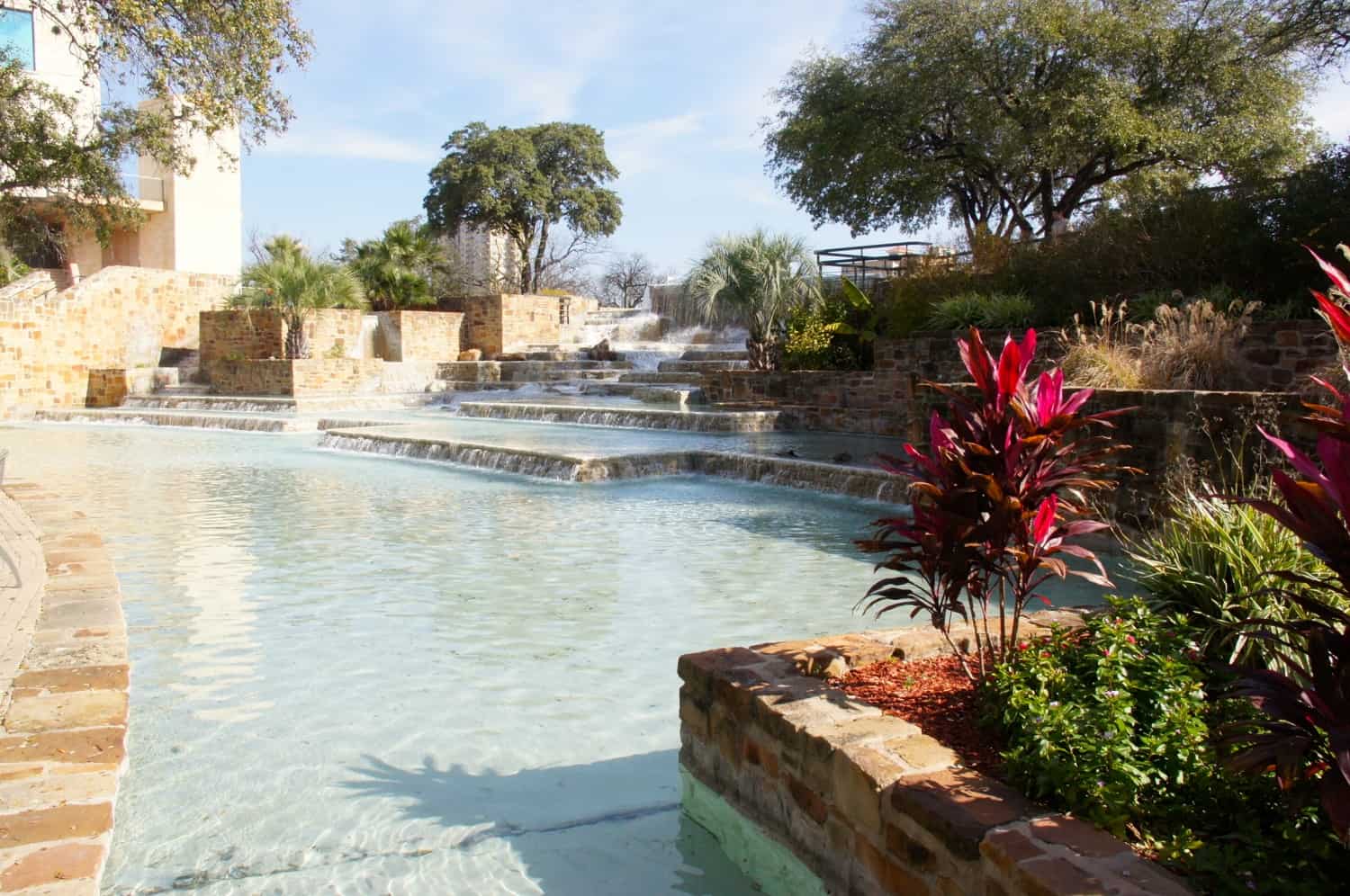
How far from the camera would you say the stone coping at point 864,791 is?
1632mm

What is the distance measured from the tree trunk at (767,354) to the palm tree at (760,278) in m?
0.03

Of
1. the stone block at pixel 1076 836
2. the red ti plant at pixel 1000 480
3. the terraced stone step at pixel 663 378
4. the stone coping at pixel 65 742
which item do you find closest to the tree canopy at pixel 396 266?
the terraced stone step at pixel 663 378

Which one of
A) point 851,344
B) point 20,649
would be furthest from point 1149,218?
point 20,649

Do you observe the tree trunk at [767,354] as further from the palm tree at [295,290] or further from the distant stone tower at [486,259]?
the distant stone tower at [486,259]

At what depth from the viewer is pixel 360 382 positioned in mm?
20375

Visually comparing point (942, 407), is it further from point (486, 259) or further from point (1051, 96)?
point (486, 259)

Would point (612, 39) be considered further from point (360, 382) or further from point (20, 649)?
point (360, 382)

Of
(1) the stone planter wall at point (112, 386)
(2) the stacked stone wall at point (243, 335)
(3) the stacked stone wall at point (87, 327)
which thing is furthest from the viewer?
(2) the stacked stone wall at point (243, 335)

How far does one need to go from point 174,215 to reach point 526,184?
9923 millimetres

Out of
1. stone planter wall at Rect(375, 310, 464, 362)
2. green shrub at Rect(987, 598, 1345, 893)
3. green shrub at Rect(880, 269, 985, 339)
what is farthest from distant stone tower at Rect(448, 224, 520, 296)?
green shrub at Rect(987, 598, 1345, 893)

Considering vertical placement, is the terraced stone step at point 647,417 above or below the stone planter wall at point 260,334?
below

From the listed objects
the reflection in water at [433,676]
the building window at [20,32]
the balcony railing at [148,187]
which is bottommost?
the reflection in water at [433,676]

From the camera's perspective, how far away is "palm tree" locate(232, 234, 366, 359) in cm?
2039

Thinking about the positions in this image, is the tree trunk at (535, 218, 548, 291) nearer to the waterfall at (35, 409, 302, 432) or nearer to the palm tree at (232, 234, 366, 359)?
the palm tree at (232, 234, 366, 359)
